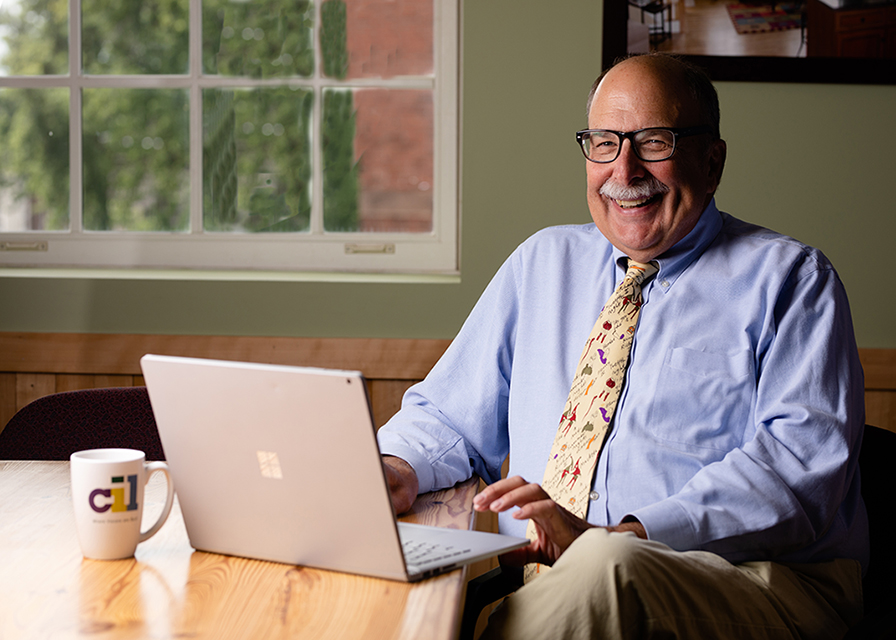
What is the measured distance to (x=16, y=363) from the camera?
226 centimetres

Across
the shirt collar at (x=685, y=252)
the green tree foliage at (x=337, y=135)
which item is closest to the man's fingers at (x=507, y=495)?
the shirt collar at (x=685, y=252)

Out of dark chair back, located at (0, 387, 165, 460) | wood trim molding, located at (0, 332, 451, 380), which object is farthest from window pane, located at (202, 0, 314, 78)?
dark chair back, located at (0, 387, 165, 460)

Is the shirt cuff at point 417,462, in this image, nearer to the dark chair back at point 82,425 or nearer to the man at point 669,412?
the man at point 669,412

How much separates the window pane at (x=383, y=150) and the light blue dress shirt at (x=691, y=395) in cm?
75

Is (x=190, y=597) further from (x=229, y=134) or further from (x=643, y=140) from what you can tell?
(x=229, y=134)

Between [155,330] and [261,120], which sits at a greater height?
[261,120]

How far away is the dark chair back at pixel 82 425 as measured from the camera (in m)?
1.70

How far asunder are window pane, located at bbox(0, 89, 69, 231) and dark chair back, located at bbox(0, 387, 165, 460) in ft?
2.89

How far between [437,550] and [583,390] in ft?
1.88

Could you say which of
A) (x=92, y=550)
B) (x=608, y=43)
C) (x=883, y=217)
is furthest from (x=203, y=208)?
(x=883, y=217)

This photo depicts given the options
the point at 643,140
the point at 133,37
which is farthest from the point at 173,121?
the point at 643,140

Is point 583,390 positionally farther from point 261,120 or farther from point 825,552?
point 261,120

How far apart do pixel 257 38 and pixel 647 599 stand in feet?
6.35

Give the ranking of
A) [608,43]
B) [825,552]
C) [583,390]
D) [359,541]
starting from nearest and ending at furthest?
[359,541] < [825,552] < [583,390] < [608,43]
